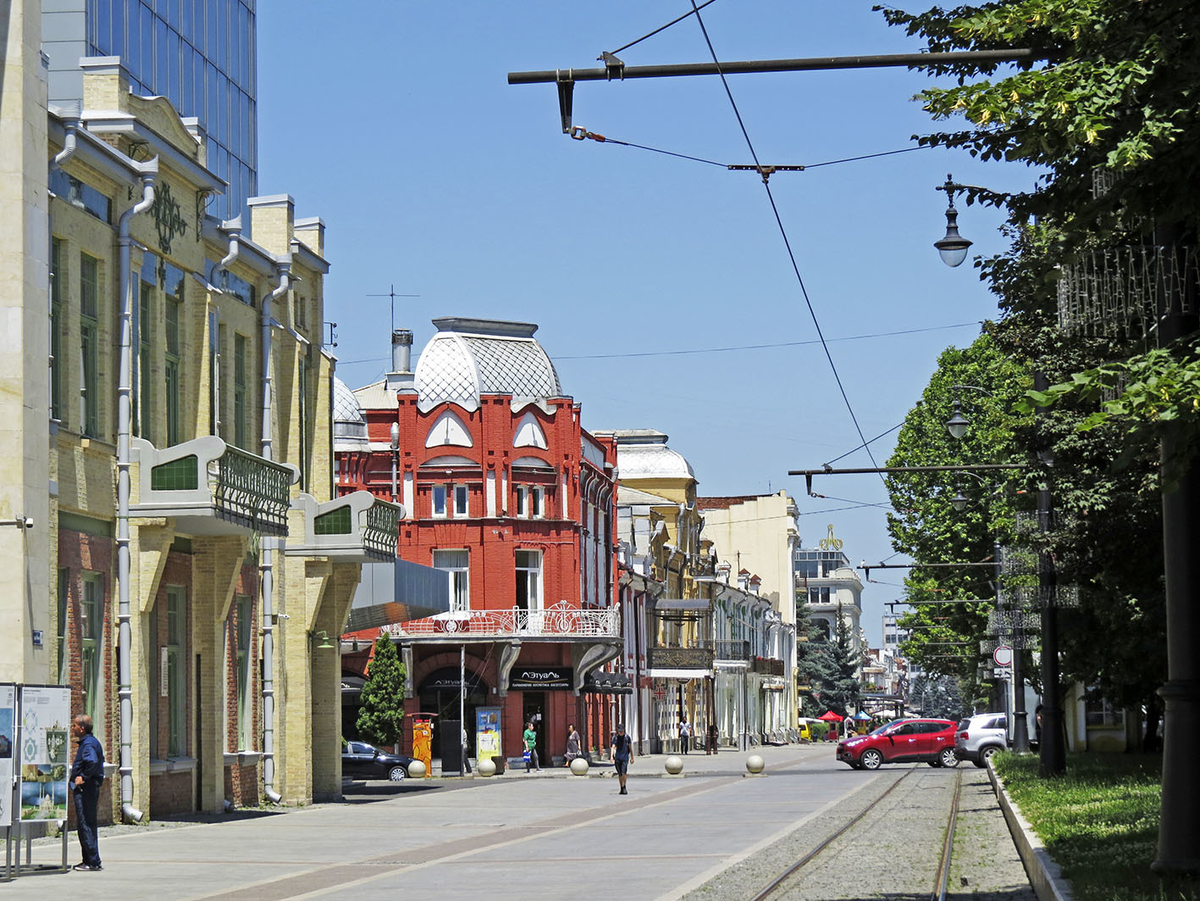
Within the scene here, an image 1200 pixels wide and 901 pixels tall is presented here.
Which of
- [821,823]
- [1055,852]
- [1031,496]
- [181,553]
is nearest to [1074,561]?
[1031,496]

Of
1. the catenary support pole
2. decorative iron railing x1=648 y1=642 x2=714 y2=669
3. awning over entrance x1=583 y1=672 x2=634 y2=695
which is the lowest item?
awning over entrance x1=583 y1=672 x2=634 y2=695

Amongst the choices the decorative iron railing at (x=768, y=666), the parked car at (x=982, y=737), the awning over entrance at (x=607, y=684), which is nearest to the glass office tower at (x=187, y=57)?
the awning over entrance at (x=607, y=684)

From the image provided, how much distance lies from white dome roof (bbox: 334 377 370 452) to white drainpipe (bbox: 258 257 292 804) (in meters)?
26.1

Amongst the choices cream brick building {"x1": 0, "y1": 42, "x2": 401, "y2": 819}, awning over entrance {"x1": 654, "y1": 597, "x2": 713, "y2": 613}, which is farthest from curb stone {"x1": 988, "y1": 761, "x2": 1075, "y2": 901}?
awning over entrance {"x1": 654, "y1": 597, "x2": 713, "y2": 613}

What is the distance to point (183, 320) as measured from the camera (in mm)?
29312

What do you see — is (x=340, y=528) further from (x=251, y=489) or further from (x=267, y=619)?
(x=251, y=489)

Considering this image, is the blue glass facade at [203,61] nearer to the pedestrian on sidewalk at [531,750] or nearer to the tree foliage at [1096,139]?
the pedestrian on sidewalk at [531,750]

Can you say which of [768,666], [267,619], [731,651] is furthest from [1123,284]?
[768,666]

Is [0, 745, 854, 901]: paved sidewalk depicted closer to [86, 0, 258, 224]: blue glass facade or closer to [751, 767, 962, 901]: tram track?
[751, 767, 962, 901]: tram track

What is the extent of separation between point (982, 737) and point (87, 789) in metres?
38.3

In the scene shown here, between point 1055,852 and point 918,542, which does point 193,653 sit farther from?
point 918,542

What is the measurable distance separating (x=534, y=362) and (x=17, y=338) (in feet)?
138

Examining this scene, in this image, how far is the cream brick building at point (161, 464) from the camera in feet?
75.6

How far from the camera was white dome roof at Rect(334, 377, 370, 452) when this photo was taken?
59.8 meters
